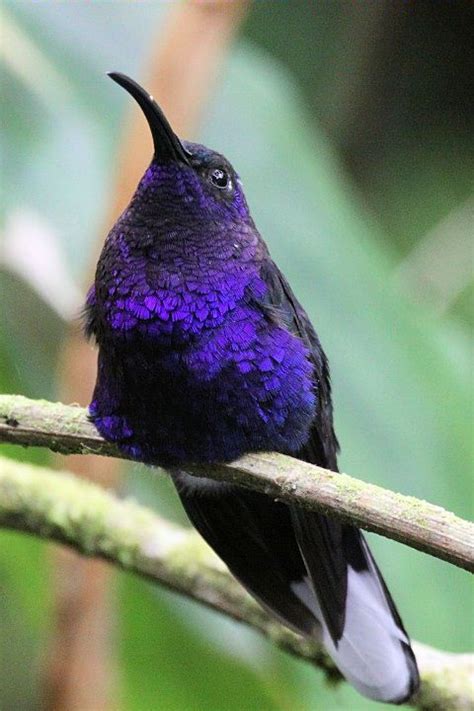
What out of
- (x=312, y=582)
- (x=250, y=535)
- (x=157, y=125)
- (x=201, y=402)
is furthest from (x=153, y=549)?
(x=157, y=125)

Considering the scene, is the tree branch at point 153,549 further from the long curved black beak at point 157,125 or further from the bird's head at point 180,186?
the long curved black beak at point 157,125

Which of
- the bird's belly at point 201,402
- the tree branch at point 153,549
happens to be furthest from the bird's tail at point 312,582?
the bird's belly at point 201,402

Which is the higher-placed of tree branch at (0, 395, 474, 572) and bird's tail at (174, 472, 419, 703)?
tree branch at (0, 395, 474, 572)

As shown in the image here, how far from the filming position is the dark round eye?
232 centimetres

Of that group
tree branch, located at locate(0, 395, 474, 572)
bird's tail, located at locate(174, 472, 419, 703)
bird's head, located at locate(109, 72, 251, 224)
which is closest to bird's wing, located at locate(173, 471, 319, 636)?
bird's tail, located at locate(174, 472, 419, 703)

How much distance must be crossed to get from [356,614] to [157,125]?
1173 millimetres

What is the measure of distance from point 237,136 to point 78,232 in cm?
77

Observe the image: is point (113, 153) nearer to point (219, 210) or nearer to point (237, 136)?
point (237, 136)

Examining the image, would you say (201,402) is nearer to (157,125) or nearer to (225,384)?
(225,384)

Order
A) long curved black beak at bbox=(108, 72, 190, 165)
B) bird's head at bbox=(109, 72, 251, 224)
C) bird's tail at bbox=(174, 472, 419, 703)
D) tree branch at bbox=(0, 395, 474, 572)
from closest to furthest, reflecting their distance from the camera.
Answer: tree branch at bbox=(0, 395, 474, 572)
long curved black beak at bbox=(108, 72, 190, 165)
bird's head at bbox=(109, 72, 251, 224)
bird's tail at bbox=(174, 472, 419, 703)

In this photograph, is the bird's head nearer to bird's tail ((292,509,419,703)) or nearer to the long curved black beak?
the long curved black beak

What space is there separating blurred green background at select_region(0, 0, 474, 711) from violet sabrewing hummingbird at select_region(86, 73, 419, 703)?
1.25 ft

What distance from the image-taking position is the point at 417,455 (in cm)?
309

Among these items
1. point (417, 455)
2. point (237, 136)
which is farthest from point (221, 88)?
point (417, 455)
